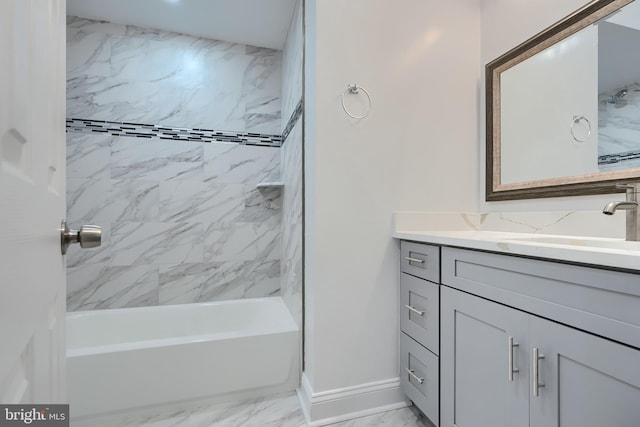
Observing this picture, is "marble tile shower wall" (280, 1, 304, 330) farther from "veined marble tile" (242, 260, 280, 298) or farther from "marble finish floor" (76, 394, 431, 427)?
"marble finish floor" (76, 394, 431, 427)

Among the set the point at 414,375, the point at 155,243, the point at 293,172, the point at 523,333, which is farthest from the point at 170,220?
the point at 523,333

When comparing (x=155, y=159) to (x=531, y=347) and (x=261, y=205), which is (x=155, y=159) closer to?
(x=261, y=205)

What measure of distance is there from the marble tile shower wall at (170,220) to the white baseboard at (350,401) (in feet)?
3.84

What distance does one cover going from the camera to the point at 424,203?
164cm

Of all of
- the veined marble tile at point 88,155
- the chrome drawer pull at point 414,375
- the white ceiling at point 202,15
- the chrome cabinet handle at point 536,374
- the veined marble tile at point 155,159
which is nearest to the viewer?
the chrome cabinet handle at point 536,374

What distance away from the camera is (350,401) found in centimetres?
151

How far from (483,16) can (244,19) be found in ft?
5.12

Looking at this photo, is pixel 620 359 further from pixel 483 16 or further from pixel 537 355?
pixel 483 16

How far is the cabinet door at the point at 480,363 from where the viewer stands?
93 centimetres

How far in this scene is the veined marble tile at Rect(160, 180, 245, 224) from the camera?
2316 millimetres

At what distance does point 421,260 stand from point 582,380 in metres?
0.69

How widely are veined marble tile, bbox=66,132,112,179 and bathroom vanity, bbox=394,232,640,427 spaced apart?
7.16 ft

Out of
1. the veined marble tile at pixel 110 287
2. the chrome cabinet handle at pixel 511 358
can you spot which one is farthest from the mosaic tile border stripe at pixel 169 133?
the chrome cabinet handle at pixel 511 358

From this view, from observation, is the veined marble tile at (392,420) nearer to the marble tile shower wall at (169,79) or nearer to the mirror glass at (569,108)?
the mirror glass at (569,108)
